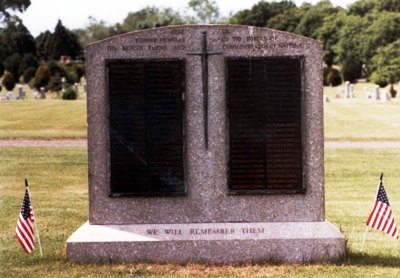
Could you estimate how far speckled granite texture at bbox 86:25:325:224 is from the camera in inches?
348

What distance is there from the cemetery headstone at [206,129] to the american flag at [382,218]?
0.71m

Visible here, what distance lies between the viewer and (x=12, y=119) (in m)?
32.8

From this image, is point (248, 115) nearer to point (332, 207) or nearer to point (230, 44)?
point (230, 44)

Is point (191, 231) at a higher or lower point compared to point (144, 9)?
lower

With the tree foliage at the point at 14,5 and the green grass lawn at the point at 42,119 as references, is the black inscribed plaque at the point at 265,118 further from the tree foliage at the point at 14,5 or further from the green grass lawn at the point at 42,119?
the tree foliage at the point at 14,5

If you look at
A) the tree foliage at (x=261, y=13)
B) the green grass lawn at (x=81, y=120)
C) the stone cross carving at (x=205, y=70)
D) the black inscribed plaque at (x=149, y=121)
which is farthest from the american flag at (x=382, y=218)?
the tree foliage at (x=261, y=13)

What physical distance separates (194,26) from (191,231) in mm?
2434

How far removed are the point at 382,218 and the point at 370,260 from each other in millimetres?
626

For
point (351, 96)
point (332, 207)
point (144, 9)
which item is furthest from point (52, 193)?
point (144, 9)

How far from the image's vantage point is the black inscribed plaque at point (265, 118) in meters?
8.85

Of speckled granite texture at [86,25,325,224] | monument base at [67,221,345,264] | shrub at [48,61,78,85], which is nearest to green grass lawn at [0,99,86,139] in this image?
speckled granite texture at [86,25,325,224]

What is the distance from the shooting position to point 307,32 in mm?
98062

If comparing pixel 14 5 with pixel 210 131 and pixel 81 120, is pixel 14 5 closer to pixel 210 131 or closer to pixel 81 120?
pixel 81 120

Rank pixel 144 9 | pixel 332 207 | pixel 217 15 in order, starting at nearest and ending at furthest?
pixel 332 207
pixel 217 15
pixel 144 9
